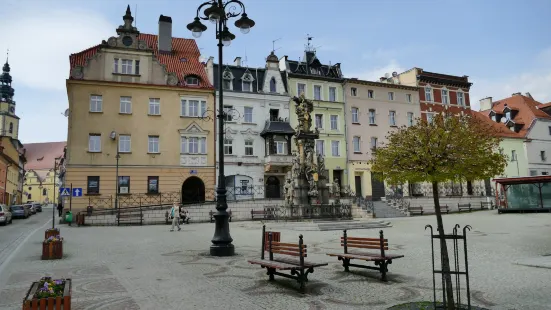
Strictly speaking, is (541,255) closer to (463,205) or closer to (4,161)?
(463,205)

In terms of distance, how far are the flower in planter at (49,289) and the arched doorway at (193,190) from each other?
3100 cm

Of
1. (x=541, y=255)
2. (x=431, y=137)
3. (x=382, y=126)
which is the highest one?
(x=382, y=126)

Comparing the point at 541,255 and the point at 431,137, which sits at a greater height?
the point at 431,137

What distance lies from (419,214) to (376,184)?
7.93 metres

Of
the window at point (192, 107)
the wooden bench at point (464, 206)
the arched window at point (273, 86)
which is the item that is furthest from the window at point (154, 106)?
the wooden bench at point (464, 206)

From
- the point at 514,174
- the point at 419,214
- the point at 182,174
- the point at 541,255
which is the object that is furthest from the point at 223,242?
the point at 514,174

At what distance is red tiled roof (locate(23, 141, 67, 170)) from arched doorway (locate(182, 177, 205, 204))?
93.8 meters

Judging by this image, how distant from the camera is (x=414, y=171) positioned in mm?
7203

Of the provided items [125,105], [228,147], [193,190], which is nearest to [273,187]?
[228,147]

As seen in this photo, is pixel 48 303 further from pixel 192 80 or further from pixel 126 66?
pixel 192 80

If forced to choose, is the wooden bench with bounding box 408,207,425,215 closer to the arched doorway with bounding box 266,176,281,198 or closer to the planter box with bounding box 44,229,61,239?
the arched doorway with bounding box 266,176,281,198

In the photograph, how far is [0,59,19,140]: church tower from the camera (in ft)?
314

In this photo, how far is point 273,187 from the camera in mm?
39469

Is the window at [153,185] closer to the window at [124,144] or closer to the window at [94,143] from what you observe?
the window at [124,144]
